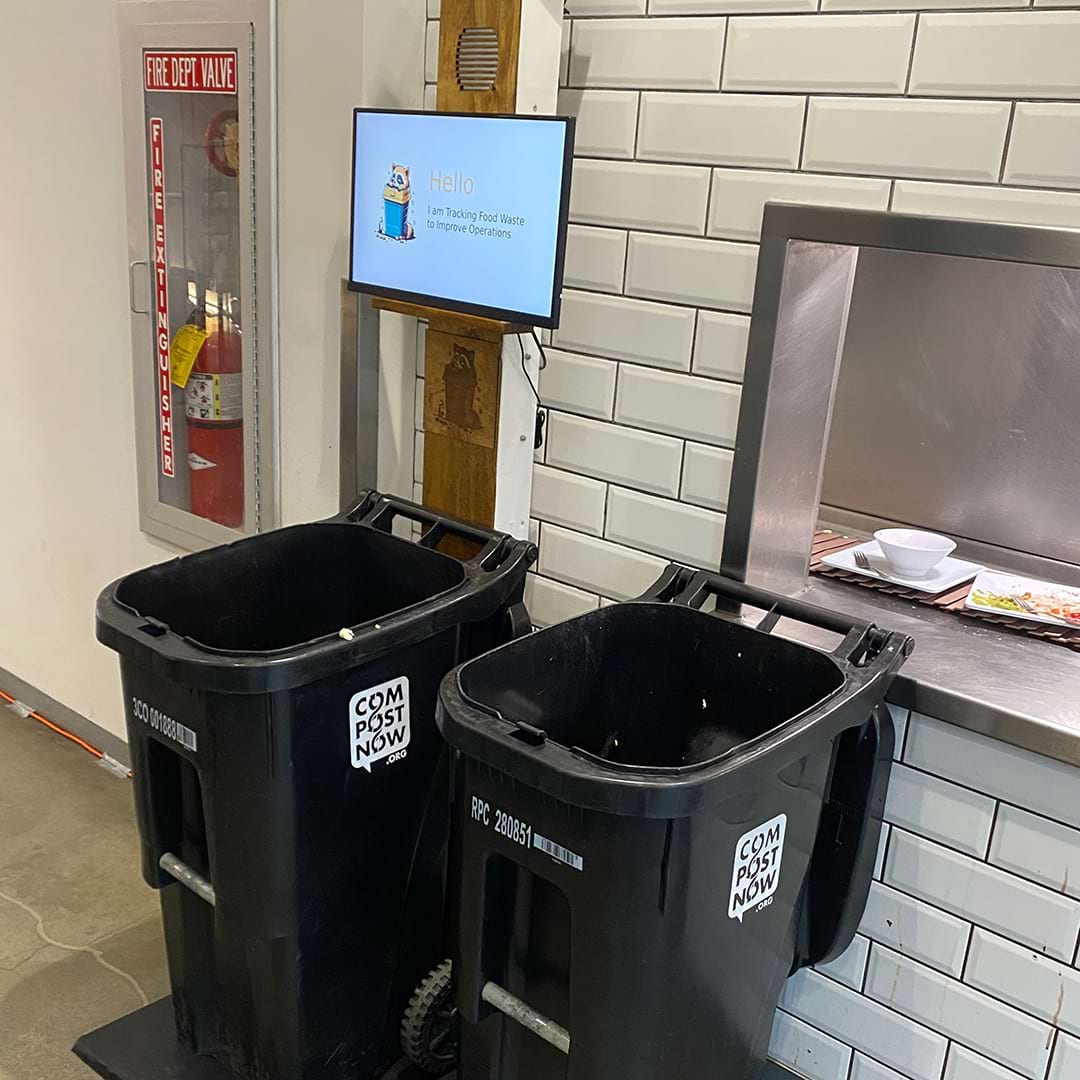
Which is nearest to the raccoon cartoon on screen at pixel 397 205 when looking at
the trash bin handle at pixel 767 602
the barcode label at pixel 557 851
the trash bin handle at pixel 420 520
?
the trash bin handle at pixel 420 520

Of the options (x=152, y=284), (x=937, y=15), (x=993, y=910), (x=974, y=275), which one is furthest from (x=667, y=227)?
(x=152, y=284)

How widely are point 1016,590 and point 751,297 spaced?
70cm

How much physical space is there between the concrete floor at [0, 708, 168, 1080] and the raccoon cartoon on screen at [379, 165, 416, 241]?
1.58 meters

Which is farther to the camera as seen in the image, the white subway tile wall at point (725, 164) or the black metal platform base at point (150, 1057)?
the black metal platform base at point (150, 1057)

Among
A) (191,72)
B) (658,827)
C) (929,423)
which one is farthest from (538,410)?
(191,72)

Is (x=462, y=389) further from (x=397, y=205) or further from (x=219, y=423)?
(x=219, y=423)

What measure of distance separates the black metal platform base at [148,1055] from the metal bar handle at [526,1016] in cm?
55

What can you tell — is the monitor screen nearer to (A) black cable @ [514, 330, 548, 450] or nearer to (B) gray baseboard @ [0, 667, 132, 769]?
(A) black cable @ [514, 330, 548, 450]

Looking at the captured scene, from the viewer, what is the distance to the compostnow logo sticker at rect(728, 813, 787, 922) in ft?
4.66

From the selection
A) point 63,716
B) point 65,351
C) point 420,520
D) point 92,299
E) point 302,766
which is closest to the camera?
point 302,766

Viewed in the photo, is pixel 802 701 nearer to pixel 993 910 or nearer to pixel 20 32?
pixel 993 910

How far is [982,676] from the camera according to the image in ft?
5.48

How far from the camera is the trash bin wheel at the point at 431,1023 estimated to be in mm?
1888

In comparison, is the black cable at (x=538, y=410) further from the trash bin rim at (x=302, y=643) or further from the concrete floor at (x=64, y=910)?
the concrete floor at (x=64, y=910)
